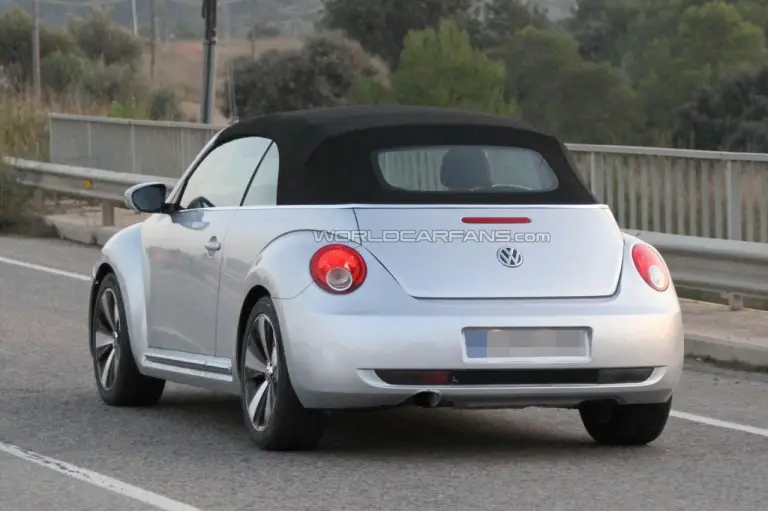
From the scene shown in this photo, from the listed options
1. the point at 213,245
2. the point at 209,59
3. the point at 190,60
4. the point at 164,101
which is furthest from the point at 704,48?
the point at 213,245

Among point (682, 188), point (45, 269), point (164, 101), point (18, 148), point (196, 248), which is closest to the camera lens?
point (196, 248)

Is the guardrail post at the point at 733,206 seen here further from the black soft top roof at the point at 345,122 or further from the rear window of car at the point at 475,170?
the rear window of car at the point at 475,170

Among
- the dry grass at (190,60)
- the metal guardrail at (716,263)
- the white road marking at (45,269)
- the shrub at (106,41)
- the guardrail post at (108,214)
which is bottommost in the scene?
the dry grass at (190,60)

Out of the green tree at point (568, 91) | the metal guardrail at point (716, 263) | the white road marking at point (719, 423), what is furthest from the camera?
the green tree at point (568, 91)

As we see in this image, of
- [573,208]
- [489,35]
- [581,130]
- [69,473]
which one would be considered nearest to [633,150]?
[573,208]

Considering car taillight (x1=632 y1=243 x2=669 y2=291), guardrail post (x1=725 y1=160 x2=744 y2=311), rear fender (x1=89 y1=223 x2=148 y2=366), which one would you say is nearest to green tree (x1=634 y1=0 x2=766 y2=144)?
guardrail post (x1=725 y1=160 x2=744 y2=311)

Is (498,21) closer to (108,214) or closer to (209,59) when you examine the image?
(209,59)

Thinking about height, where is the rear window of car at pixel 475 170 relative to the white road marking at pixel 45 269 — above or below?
above

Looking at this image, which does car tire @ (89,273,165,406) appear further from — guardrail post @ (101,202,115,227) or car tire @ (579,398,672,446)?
guardrail post @ (101,202,115,227)

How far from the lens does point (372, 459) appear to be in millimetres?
7629

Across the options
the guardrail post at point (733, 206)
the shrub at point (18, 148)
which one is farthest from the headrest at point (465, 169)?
the shrub at point (18, 148)

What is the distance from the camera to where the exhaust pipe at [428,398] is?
289 inches

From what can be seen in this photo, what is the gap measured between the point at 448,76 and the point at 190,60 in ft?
101

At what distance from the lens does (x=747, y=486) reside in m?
7.07
